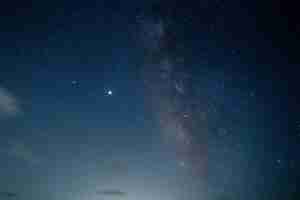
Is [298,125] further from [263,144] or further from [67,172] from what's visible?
[67,172]

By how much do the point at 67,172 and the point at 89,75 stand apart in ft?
49.0

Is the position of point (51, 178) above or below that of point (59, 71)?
below

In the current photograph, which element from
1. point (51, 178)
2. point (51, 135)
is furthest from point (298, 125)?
point (51, 178)

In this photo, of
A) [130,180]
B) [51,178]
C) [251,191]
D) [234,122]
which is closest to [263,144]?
[234,122]

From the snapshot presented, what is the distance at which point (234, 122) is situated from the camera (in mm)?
16656

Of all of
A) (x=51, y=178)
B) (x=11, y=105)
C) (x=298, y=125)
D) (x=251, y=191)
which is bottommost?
Result: (x=251, y=191)

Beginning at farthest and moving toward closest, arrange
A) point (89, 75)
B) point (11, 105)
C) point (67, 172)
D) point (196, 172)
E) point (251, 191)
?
point (251, 191) < point (67, 172) < point (196, 172) < point (11, 105) < point (89, 75)

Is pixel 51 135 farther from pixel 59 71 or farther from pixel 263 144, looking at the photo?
pixel 263 144

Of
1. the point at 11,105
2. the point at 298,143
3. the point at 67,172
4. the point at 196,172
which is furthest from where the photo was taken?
the point at 67,172

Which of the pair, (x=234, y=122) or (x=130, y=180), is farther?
(x=130, y=180)

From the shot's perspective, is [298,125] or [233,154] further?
[233,154]

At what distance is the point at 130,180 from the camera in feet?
82.9

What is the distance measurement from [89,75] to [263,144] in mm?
14277

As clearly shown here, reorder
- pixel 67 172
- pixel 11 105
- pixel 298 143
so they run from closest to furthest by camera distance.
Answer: pixel 11 105 → pixel 298 143 → pixel 67 172
